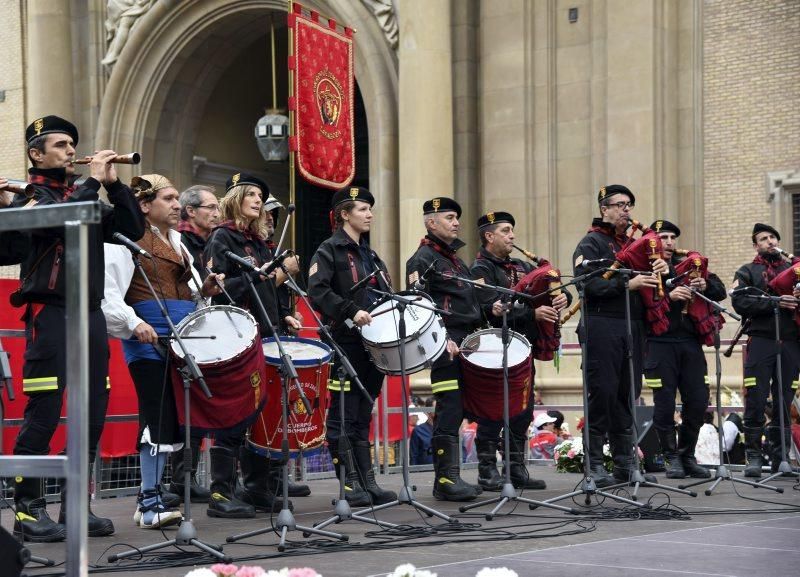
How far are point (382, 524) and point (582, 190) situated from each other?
1263cm

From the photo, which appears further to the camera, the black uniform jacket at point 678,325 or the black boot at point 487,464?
the black uniform jacket at point 678,325

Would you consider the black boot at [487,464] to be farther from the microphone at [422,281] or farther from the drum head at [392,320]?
the drum head at [392,320]

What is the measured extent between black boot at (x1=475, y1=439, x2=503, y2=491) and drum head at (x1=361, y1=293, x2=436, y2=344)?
2.41 m

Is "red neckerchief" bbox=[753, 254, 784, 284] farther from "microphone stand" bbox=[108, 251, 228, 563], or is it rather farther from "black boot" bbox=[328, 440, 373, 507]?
"microphone stand" bbox=[108, 251, 228, 563]

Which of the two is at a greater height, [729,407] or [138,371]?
[138,371]

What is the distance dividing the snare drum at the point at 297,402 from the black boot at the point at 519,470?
8.22 feet

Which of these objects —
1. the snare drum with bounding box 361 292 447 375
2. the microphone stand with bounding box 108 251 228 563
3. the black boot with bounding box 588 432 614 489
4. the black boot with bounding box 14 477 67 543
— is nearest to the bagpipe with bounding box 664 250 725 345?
the black boot with bounding box 588 432 614 489

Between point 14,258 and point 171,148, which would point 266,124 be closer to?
point 171,148

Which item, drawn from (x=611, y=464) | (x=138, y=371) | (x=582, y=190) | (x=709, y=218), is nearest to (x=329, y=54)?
(x=582, y=190)

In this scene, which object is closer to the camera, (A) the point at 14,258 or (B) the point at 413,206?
(A) the point at 14,258

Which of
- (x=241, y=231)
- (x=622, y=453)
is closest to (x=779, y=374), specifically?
(x=622, y=453)

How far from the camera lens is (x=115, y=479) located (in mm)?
11250

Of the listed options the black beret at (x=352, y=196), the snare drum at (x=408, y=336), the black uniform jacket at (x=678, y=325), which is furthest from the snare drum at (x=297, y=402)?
the black uniform jacket at (x=678, y=325)

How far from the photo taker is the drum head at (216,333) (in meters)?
7.59
